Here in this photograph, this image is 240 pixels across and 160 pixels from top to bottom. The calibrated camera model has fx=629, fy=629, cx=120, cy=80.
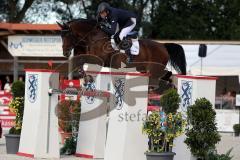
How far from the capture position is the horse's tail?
13.1 m

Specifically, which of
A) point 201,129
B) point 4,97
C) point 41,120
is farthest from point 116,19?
point 4,97

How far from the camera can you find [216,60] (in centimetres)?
2475

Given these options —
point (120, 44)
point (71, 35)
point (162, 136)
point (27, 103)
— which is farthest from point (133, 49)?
point (162, 136)

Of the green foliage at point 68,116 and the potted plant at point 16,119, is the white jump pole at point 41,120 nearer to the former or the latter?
the potted plant at point 16,119

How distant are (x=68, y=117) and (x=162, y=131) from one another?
3867 mm

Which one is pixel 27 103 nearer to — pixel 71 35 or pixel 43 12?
pixel 71 35

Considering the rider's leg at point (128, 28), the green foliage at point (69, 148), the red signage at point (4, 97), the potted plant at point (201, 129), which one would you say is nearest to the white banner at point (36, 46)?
the red signage at point (4, 97)

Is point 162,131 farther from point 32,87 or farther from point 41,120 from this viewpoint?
point 32,87

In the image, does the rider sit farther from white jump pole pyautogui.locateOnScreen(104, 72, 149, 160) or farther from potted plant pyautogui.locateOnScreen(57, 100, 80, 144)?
white jump pole pyautogui.locateOnScreen(104, 72, 149, 160)

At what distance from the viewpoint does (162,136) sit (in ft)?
29.9

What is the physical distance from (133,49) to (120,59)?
47 cm

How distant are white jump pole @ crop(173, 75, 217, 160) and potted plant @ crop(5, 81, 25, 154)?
335 cm

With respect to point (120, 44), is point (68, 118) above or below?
below

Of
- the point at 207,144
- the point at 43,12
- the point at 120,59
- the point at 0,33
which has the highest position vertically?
the point at 43,12
